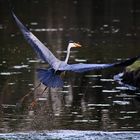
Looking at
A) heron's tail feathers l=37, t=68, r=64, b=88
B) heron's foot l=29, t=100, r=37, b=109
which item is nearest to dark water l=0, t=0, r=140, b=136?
heron's foot l=29, t=100, r=37, b=109

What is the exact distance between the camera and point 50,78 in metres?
14.5

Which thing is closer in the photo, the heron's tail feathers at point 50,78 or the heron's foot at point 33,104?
the heron's tail feathers at point 50,78

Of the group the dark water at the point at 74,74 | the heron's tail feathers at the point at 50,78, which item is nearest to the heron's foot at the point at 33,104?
the dark water at the point at 74,74

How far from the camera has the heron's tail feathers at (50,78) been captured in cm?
1434

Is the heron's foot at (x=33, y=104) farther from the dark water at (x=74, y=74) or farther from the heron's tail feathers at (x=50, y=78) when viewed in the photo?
the heron's tail feathers at (x=50, y=78)

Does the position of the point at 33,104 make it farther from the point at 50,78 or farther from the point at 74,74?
the point at 74,74

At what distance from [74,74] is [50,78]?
10420mm

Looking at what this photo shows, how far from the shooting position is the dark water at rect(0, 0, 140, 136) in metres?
16.8

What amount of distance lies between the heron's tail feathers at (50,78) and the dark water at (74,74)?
1.55 m

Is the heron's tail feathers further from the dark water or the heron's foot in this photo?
the heron's foot

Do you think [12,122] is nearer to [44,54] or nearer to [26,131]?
[26,131]

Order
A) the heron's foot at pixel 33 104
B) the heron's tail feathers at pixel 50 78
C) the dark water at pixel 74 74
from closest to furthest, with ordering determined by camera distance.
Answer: the heron's tail feathers at pixel 50 78 → the dark water at pixel 74 74 → the heron's foot at pixel 33 104

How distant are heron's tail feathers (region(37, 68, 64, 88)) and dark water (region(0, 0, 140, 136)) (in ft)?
5.09

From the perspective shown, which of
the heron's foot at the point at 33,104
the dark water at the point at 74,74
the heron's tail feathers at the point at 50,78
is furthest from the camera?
the heron's foot at the point at 33,104
